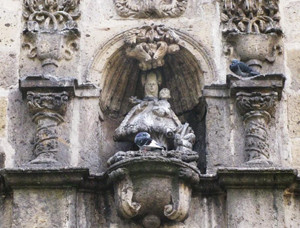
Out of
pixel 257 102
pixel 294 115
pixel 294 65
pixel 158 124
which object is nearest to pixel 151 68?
pixel 158 124

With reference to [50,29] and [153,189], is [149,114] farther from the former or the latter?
[50,29]

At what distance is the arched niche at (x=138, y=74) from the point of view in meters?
11.8

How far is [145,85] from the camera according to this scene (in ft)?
39.4

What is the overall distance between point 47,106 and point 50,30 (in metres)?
0.92

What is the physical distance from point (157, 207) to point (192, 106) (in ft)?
4.87

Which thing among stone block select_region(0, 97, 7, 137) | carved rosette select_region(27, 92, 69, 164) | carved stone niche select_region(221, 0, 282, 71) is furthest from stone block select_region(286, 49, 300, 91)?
stone block select_region(0, 97, 7, 137)

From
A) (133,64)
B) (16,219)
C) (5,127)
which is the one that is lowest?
(16,219)

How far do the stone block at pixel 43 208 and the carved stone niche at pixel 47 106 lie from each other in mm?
405

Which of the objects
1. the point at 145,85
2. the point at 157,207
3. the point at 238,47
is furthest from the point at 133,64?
the point at 157,207

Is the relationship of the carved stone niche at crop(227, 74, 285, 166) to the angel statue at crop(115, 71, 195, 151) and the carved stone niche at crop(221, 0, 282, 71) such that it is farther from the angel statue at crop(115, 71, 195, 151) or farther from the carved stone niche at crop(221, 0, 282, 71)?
the angel statue at crop(115, 71, 195, 151)

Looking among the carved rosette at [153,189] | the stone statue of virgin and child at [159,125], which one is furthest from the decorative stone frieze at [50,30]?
the carved rosette at [153,189]

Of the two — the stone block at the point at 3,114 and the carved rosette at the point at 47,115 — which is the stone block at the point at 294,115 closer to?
the carved rosette at the point at 47,115

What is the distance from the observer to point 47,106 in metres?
11.4

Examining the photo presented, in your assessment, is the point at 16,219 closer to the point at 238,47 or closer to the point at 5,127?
the point at 5,127
